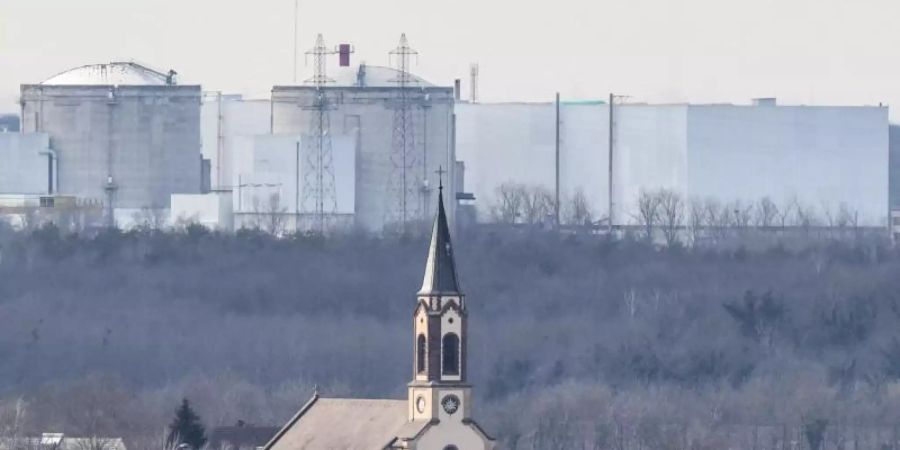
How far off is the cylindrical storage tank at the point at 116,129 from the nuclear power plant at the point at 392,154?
0.06m

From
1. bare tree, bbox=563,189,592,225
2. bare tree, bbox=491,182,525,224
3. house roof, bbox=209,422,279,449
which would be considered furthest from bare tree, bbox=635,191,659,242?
house roof, bbox=209,422,279,449

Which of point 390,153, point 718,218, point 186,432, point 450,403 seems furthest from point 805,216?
point 450,403

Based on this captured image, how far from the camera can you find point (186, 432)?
255 feet

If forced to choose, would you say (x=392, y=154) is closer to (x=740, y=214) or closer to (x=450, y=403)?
(x=740, y=214)

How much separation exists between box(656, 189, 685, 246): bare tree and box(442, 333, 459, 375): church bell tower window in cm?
5503

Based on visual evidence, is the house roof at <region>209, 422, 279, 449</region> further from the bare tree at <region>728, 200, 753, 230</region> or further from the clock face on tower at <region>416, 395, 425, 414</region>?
the bare tree at <region>728, 200, 753, 230</region>

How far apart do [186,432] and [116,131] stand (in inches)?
1832

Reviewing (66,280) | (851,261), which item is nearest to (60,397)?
(66,280)

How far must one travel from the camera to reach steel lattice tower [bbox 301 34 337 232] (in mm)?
118938

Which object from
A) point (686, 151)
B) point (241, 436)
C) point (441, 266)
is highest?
point (686, 151)

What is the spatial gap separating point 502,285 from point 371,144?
18.0 ft

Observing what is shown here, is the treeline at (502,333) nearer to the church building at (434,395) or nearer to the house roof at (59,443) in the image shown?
the house roof at (59,443)

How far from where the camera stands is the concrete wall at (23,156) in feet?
402

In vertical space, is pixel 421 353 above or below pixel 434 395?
above
